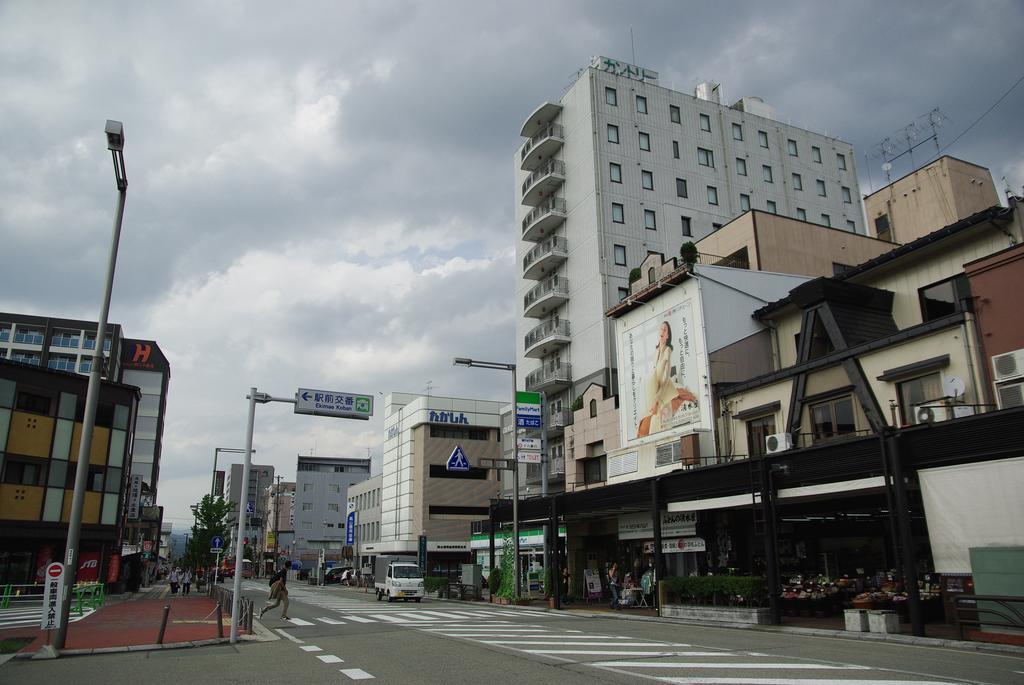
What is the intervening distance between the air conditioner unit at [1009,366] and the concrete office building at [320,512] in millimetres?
103750

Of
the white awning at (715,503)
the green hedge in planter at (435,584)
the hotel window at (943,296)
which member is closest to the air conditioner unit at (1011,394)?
the hotel window at (943,296)

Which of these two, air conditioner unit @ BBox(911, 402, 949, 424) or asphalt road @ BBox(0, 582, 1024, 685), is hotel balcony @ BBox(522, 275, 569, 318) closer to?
air conditioner unit @ BBox(911, 402, 949, 424)

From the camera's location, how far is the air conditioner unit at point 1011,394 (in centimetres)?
1672

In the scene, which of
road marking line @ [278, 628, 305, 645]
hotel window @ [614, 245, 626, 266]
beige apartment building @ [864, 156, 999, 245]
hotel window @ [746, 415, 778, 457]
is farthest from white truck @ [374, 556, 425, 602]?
beige apartment building @ [864, 156, 999, 245]

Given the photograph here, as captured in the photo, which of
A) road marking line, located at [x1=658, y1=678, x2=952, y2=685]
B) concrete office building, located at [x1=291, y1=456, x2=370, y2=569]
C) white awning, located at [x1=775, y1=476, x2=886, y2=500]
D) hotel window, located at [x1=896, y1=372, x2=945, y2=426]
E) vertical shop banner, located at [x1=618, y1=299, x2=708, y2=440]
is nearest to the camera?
road marking line, located at [x1=658, y1=678, x2=952, y2=685]

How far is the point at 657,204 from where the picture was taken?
2013 inches

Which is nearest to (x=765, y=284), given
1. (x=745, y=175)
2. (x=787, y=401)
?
(x=787, y=401)

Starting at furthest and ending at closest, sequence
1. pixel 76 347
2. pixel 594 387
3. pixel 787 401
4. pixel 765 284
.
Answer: pixel 76 347, pixel 594 387, pixel 765 284, pixel 787 401

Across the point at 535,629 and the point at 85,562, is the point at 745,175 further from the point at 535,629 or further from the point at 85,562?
the point at 85,562

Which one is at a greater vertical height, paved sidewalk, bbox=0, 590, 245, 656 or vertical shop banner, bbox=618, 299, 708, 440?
vertical shop banner, bbox=618, 299, 708, 440

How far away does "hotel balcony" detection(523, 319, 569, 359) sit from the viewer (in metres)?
49.5

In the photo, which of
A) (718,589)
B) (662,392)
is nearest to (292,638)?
(718,589)

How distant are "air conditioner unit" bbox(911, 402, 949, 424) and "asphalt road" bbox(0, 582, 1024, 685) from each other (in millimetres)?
5338

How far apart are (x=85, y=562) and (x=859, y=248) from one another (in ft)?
141
